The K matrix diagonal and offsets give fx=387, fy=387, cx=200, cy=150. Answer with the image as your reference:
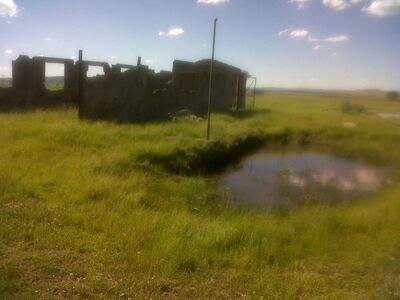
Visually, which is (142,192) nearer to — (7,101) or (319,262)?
(319,262)

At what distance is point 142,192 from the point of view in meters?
7.10

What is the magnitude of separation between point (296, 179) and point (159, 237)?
6.76 meters

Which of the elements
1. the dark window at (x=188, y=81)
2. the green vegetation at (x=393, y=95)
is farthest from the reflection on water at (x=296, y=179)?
the green vegetation at (x=393, y=95)

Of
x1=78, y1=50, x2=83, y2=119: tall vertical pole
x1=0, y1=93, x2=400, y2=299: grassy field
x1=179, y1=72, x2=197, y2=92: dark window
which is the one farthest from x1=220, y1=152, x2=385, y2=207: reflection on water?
x1=179, y1=72, x2=197, y2=92: dark window

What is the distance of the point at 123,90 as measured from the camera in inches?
585

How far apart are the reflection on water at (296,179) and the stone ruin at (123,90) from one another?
16.4 ft

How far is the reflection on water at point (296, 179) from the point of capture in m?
9.16

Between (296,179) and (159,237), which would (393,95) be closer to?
(296,179)

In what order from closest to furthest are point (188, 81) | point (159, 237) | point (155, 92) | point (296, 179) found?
point (159, 237) < point (296, 179) < point (155, 92) < point (188, 81)

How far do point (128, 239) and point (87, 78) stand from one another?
1047cm

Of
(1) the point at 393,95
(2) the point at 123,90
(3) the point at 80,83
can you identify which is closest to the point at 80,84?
(3) the point at 80,83

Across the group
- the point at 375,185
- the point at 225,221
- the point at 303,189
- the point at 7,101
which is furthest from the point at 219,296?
the point at 7,101

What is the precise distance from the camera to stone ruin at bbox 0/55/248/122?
566 inches

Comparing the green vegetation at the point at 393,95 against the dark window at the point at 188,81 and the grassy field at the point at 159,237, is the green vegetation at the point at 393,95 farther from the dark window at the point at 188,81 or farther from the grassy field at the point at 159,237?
the grassy field at the point at 159,237
